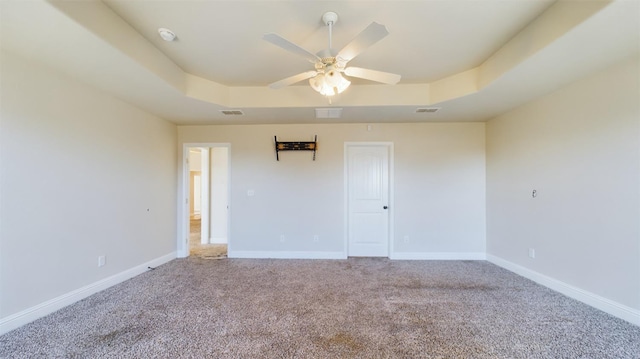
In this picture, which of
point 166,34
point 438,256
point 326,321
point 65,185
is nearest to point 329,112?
point 166,34

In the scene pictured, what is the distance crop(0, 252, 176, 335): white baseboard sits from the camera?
220cm

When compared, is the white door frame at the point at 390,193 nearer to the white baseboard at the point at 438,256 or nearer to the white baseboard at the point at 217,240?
the white baseboard at the point at 438,256

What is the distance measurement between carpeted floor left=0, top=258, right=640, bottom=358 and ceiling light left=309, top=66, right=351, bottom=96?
2.16 m

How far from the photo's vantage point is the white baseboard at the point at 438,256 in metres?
4.33

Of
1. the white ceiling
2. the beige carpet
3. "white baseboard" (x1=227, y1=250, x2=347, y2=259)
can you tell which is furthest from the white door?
the beige carpet

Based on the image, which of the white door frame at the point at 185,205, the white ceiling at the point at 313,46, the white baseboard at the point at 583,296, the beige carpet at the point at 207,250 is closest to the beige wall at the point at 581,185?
the white baseboard at the point at 583,296

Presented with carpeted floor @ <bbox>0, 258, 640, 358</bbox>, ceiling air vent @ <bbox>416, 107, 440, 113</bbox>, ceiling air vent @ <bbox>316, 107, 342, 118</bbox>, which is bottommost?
carpeted floor @ <bbox>0, 258, 640, 358</bbox>

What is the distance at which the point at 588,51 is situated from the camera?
2.17 metres

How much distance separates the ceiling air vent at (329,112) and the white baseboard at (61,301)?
346 cm

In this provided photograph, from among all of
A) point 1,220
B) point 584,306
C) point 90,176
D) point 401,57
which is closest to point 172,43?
point 90,176

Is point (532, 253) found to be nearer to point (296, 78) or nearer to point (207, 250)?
point (296, 78)

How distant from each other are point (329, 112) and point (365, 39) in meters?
2.08

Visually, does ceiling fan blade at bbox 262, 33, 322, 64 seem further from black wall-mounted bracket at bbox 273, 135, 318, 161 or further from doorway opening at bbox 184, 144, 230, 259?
doorway opening at bbox 184, 144, 230, 259

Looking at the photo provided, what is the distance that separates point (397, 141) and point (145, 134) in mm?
4071
